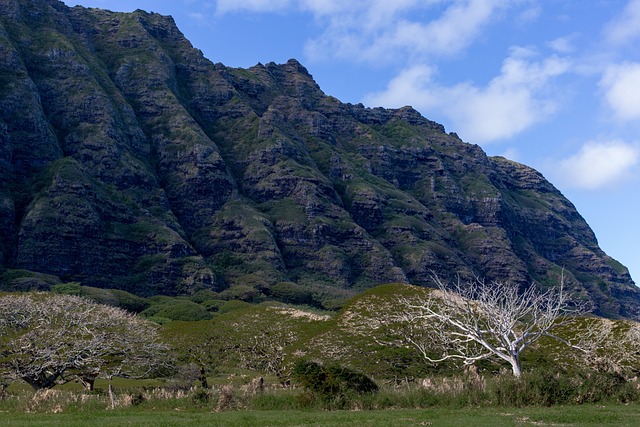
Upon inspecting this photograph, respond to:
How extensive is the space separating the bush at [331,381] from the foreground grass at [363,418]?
318 centimetres

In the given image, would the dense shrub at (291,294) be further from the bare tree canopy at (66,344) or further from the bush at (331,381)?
the bush at (331,381)

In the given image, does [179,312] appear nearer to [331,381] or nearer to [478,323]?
[478,323]

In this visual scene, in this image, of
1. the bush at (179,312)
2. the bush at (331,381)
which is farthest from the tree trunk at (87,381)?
the bush at (179,312)

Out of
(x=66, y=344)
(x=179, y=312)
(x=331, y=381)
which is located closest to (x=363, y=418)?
(x=331, y=381)

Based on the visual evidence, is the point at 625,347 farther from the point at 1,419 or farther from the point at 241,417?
the point at 1,419

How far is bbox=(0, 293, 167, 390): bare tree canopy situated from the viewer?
5222 cm

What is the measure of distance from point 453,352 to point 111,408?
33344mm

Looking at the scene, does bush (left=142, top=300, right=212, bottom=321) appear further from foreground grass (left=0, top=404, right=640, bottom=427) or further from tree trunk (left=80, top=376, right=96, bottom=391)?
foreground grass (left=0, top=404, right=640, bottom=427)

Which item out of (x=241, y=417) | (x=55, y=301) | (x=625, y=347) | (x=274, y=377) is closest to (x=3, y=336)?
(x=55, y=301)

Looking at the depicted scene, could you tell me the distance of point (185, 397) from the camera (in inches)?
1588

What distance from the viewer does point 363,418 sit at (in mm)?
30234

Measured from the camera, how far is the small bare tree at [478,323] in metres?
44.9

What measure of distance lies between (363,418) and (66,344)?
33.8 m

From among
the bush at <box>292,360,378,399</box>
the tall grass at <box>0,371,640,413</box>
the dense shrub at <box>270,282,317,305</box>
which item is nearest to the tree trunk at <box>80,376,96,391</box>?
the tall grass at <box>0,371,640,413</box>
